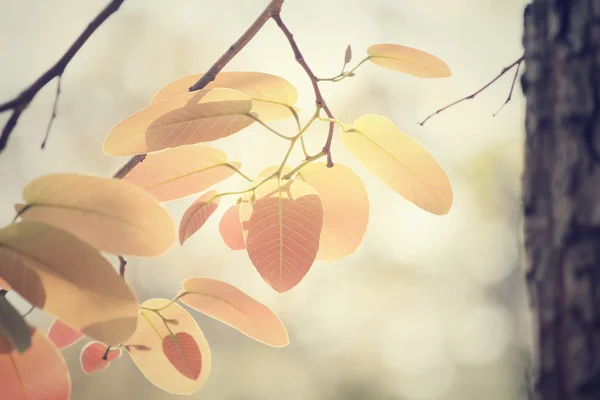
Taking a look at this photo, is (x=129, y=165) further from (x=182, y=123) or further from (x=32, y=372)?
(x=32, y=372)

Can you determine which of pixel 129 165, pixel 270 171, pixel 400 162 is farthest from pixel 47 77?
pixel 400 162

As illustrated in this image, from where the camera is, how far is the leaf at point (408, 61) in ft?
1.82

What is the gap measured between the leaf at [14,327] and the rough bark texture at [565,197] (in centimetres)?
32

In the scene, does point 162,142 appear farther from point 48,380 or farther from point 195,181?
point 48,380

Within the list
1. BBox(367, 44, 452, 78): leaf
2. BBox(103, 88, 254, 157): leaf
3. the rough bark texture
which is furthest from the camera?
BBox(367, 44, 452, 78): leaf

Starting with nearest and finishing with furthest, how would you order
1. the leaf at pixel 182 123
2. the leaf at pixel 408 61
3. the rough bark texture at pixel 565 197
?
the rough bark texture at pixel 565 197, the leaf at pixel 182 123, the leaf at pixel 408 61

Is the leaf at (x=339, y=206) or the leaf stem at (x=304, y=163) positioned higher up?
the leaf stem at (x=304, y=163)

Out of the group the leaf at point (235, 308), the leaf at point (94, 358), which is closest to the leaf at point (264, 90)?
the leaf at point (235, 308)

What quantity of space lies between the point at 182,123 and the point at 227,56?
0.13m

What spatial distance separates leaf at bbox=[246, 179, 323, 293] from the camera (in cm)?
47

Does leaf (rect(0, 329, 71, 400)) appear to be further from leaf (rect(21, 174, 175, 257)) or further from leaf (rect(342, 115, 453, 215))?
leaf (rect(342, 115, 453, 215))

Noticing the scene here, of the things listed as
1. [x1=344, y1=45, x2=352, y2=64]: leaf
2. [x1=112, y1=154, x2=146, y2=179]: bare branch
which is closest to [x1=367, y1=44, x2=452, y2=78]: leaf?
[x1=344, y1=45, x2=352, y2=64]: leaf

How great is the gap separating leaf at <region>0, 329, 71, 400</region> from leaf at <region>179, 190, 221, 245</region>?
0.48ft

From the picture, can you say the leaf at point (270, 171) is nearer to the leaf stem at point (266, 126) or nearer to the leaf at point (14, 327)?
the leaf stem at point (266, 126)
